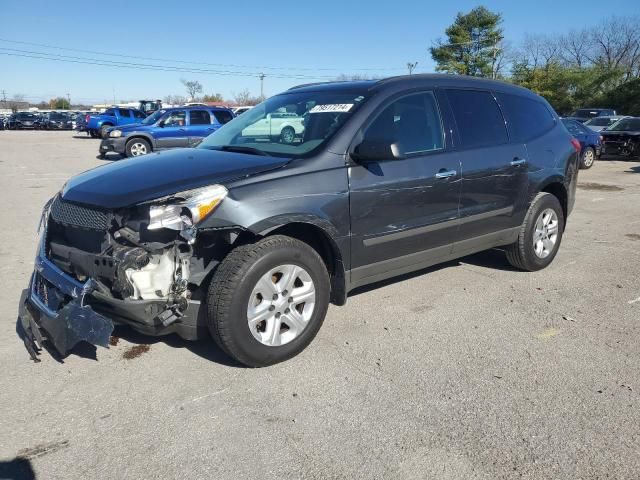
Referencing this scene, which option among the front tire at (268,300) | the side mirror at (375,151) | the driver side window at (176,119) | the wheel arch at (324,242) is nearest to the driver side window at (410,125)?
the side mirror at (375,151)

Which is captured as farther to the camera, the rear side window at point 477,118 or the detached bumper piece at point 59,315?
the rear side window at point 477,118

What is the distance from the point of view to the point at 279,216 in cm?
338

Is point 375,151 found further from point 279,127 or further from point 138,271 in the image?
point 138,271

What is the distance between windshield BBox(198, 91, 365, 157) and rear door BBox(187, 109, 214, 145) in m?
12.3

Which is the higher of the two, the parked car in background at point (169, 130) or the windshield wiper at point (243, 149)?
the parked car in background at point (169, 130)

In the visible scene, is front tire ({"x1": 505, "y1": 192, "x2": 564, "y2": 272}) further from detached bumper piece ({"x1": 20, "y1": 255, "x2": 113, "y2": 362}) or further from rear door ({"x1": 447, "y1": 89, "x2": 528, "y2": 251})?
detached bumper piece ({"x1": 20, "y1": 255, "x2": 113, "y2": 362})

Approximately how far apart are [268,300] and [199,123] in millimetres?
14527

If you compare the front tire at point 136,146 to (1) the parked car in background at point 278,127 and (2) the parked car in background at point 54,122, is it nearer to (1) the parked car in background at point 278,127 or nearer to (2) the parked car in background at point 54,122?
(1) the parked car in background at point 278,127

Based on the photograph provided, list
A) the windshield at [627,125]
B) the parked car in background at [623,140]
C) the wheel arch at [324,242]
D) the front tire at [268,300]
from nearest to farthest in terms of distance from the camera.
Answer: the front tire at [268,300], the wheel arch at [324,242], the parked car in background at [623,140], the windshield at [627,125]

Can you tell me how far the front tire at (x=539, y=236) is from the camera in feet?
17.2

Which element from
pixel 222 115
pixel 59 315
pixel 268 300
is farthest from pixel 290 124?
pixel 222 115

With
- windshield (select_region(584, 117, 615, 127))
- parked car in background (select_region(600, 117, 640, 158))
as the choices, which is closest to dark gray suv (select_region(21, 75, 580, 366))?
parked car in background (select_region(600, 117, 640, 158))

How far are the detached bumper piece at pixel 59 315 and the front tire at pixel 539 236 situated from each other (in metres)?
3.87

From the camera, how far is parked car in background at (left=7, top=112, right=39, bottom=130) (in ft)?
143
